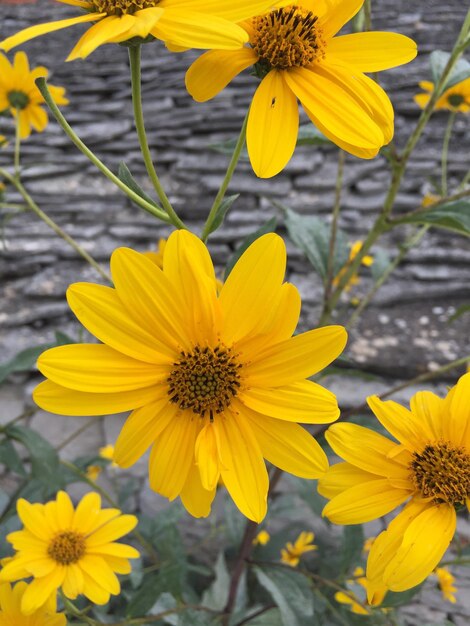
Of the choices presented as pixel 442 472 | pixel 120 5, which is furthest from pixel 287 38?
pixel 442 472

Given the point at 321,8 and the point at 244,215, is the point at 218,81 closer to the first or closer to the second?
the point at 321,8

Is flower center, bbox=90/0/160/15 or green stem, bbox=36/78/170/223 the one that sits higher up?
flower center, bbox=90/0/160/15

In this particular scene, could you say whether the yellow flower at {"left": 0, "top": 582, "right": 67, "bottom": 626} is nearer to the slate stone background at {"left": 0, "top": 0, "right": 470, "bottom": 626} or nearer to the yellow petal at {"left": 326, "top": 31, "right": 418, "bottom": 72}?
the yellow petal at {"left": 326, "top": 31, "right": 418, "bottom": 72}

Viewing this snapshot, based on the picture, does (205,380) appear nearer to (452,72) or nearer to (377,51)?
(377,51)

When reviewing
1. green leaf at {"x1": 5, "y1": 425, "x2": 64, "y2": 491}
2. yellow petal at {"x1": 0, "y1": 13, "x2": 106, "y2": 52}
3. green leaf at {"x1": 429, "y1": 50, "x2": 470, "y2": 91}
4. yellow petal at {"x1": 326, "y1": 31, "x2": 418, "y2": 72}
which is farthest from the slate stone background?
yellow petal at {"x1": 0, "y1": 13, "x2": 106, "y2": 52}

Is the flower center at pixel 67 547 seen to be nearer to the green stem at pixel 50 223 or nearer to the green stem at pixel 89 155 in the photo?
the green stem at pixel 50 223

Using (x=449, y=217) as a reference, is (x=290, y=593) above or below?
below
